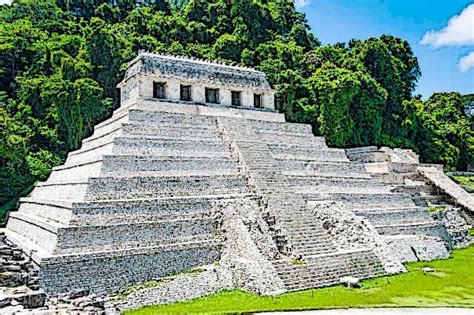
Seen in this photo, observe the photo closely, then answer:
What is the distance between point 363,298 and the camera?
13672 mm

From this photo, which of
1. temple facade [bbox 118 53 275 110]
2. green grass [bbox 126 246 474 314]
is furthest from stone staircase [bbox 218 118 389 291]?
temple facade [bbox 118 53 275 110]

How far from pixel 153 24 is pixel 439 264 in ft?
136

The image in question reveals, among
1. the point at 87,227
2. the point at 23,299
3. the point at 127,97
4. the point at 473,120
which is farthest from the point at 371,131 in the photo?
the point at 23,299

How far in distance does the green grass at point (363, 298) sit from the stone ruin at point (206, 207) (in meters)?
0.51

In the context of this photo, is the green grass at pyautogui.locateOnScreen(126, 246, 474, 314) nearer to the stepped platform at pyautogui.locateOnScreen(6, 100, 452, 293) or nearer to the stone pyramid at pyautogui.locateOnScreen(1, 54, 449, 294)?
the stone pyramid at pyautogui.locateOnScreen(1, 54, 449, 294)

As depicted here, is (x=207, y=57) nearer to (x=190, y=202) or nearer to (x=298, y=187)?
(x=298, y=187)

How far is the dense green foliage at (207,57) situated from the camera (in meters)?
34.1

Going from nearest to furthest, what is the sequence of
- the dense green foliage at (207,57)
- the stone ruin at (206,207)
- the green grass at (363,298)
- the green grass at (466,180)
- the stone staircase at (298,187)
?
the green grass at (363,298) < the stone ruin at (206,207) < the stone staircase at (298,187) < the dense green foliage at (207,57) < the green grass at (466,180)

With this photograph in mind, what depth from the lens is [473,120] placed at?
56.0 metres

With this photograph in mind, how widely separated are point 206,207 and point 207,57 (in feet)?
104

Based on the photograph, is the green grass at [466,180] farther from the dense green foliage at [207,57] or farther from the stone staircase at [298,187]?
the stone staircase at [298,187]

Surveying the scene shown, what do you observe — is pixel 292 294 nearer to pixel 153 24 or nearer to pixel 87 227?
pixel 87 227

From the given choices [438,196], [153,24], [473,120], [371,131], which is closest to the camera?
[438,196]

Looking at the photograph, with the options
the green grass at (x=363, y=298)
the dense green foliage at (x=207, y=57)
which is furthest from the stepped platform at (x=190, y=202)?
the dense green foliage at (x=207, y=57)
